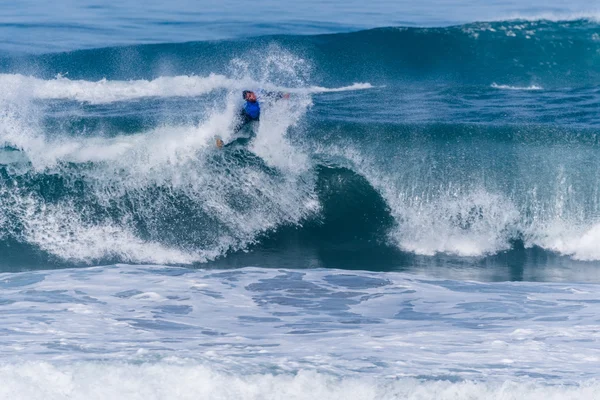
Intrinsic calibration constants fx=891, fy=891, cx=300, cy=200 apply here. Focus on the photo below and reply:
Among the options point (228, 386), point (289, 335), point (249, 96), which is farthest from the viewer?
point (249, 96)

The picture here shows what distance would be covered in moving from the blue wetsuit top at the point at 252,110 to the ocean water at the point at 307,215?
16.3 inches

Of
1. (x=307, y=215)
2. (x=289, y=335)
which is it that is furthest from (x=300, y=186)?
(x=289, y=335)

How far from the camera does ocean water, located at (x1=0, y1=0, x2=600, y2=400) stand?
839 cm

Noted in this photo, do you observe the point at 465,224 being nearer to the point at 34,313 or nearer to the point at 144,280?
the point at 144,280

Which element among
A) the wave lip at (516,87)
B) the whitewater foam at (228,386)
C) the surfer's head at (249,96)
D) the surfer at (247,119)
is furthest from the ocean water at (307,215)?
the surfer's head at (249,96)

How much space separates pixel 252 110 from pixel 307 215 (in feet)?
6.60

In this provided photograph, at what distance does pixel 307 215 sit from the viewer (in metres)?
15.0

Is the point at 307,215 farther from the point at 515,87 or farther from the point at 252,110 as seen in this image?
the point at 515,87

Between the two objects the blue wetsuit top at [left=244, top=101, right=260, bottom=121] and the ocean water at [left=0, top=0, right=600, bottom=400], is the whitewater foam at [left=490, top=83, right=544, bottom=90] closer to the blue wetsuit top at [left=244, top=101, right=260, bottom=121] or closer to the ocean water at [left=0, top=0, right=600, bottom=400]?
the ocean water at [left=0, top=0, right=600, bottom=400]

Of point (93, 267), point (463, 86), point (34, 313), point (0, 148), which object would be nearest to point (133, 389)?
point (34, 313)

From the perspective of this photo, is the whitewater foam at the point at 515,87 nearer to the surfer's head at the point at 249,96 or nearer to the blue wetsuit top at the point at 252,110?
the blue wetsuit top at the point at 252,110

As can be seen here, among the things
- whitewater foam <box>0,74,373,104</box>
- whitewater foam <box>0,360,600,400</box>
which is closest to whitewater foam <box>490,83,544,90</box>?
whitewater foam <box>0,74,373,104</box>

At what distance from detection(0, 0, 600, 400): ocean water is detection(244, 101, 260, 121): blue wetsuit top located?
41 centimetres

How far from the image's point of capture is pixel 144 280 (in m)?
11.6
